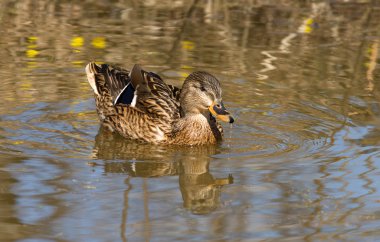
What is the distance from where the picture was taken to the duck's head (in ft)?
30.1

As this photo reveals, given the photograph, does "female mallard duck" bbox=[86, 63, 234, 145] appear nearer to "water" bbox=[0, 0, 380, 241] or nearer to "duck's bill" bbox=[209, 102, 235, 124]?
"duck's bill" bbox=[209, 102, 235, 124]

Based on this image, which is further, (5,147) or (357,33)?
(357,33)

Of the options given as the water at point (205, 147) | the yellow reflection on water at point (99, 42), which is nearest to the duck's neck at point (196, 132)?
the water at point (205, 147)

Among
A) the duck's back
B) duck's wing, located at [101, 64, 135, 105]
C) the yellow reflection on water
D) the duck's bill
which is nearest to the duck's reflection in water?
the duck's back

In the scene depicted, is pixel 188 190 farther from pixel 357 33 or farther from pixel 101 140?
pixel 357 33

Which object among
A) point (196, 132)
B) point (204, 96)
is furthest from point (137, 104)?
point (204, 96)

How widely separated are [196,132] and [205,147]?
0.17 meters

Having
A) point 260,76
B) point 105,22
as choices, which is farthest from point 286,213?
point 105,22

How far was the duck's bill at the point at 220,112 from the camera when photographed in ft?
29.5

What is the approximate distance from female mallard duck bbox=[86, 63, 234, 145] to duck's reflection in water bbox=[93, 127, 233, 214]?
4.6 inches

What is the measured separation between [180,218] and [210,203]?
528 millimetres

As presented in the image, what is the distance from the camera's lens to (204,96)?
929 cm

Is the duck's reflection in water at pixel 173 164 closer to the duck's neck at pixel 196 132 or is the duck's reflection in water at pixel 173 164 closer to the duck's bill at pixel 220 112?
the duck's neck at pixel 196 132

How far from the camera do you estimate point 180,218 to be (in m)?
7.02
